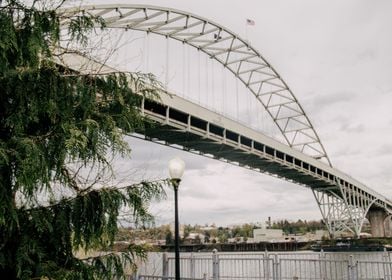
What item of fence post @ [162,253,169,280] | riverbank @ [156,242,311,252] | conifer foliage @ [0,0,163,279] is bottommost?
riverbank @ [156,242,311,252]

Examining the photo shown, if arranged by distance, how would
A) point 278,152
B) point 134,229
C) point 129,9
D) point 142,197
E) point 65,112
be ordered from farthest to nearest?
point 278,152 < point 129,9 < point 134,229 < point 142,197 < point 65,112

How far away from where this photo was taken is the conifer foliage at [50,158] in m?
4.77

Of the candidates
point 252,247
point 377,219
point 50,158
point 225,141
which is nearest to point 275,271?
point 50,158

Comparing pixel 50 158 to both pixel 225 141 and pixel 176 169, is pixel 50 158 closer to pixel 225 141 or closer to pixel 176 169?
pixel 176 169

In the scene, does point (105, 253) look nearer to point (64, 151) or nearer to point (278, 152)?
point (64, 151)

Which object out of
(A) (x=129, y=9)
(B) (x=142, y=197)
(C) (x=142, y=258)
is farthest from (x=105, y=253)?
(A) (x=129, y=9)

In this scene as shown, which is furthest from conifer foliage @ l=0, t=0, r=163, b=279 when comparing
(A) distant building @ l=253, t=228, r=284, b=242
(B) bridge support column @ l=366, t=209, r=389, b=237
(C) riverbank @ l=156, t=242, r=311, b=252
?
(A) distant building @ l=253, t=228, r=284, b=242

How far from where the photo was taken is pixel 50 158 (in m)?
4.89

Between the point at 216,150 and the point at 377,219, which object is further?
the point at 377,219

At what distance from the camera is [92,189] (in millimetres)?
5477

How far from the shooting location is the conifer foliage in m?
4.77

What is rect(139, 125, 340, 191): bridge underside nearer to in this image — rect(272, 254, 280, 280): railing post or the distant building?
rect(272, 254, 280, 280): railing post

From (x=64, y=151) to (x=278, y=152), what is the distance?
44.0 m

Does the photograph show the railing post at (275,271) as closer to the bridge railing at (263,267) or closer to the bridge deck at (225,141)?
the bridge railing at (263,267)
